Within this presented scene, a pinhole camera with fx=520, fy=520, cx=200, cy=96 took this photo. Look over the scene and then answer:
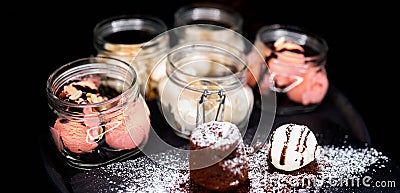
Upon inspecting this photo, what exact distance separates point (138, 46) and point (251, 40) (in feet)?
1.83

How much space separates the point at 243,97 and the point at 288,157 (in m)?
0.24

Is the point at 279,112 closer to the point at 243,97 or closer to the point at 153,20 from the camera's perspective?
the point at 243,97

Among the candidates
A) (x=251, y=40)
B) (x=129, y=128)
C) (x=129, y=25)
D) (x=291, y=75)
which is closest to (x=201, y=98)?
(x=129, y=128)

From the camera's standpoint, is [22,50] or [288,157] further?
[22,50]

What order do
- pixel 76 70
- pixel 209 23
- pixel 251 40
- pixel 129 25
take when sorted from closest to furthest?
1. pixel 76 70
2. pixel 129 25
3. pixel 209 23
4. pixel 251 40

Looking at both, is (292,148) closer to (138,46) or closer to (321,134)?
(321,134)

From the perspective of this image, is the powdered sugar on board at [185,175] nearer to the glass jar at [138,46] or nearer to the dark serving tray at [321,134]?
the dark serving tray at [321,134]

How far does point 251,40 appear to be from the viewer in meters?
1.89

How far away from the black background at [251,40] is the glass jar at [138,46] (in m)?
0.23

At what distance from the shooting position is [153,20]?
5.36 feet

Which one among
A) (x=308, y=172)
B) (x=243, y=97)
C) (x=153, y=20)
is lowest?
(x=308, y=172)

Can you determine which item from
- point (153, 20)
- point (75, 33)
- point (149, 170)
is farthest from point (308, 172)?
point (75, 33)

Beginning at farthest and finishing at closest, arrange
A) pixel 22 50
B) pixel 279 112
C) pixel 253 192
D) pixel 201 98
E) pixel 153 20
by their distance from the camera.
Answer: pixel 22 50
pixel 153 20
pixel 279 112
pixel 201 98
pixel 253 192

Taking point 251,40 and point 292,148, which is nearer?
point 292,148
